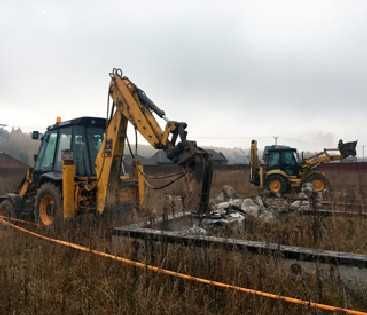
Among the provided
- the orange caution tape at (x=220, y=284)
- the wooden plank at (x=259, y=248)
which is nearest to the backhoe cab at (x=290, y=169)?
the wooden plank at (x=259, y=248)

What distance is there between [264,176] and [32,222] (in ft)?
45.1

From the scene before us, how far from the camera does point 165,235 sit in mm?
5777

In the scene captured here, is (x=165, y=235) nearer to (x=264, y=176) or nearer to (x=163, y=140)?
(x=163, y=140)

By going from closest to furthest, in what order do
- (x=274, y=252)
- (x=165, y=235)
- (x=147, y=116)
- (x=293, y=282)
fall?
(x=293, y=282), (x=274, y=252), (x=165, y=235), (x=147, y=116)

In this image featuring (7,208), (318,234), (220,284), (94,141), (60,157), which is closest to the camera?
(220,284)

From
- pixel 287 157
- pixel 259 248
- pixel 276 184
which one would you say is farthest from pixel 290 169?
pixel 259 248

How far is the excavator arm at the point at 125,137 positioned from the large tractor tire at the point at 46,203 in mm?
1055

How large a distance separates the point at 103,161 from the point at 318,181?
1416 centimetres

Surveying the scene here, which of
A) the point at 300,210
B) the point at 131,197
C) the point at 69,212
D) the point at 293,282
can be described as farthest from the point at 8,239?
the point at 300,210

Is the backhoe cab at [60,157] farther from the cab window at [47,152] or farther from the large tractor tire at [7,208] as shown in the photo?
the large tractor tire at [7,208]

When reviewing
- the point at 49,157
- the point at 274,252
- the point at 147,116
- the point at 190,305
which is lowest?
the point at 190,305

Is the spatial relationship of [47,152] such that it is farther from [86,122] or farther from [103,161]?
[103,161]

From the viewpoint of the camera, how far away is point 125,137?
29.4 feet

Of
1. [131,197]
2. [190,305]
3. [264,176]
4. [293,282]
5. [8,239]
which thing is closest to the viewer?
[190,305]
